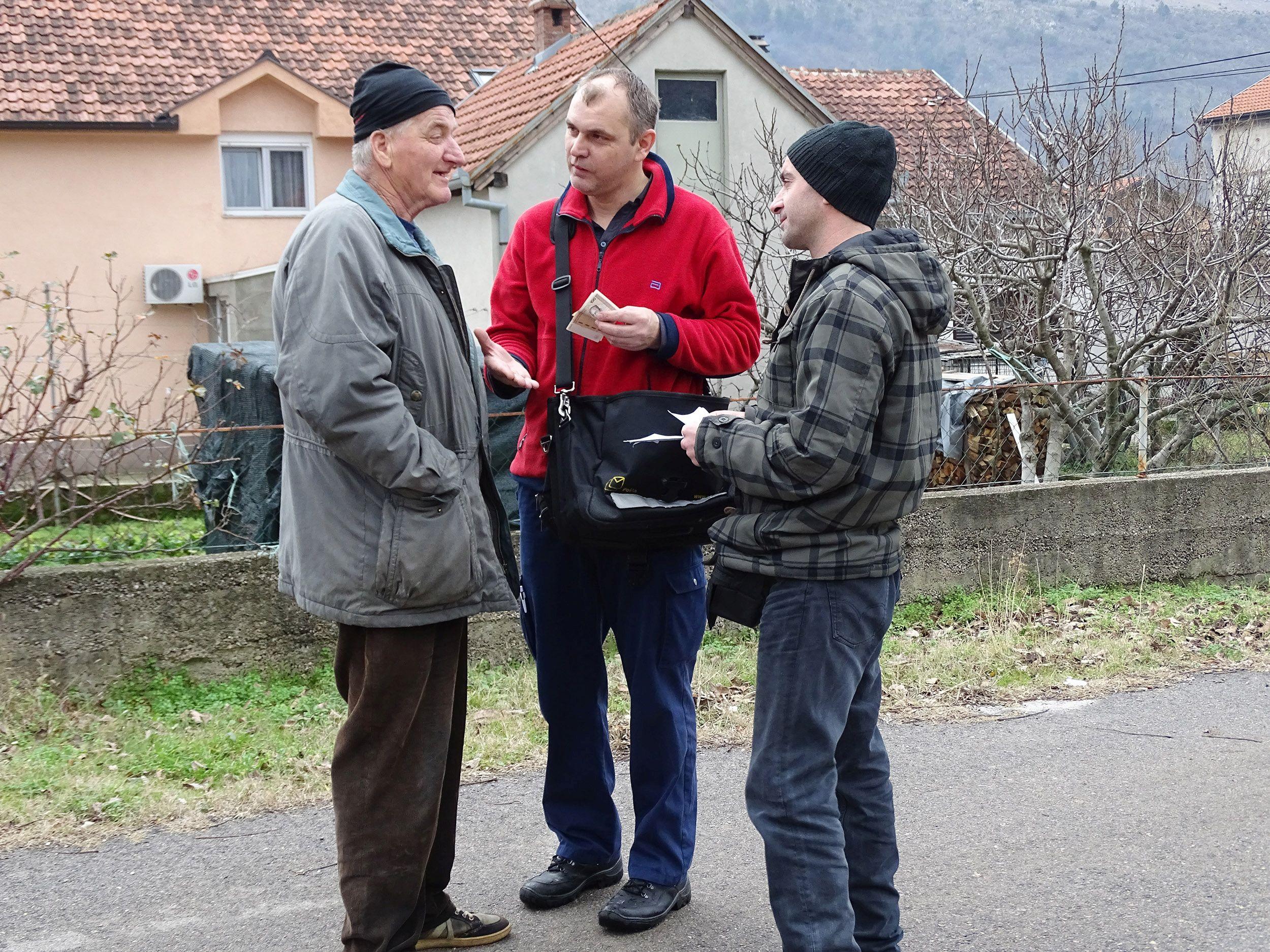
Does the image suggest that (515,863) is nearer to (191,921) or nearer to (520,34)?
(191,921)

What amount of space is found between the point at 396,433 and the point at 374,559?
12.6 inches

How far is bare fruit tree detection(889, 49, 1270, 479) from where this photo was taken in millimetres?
9242

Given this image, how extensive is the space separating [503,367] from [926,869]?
200 centimetres

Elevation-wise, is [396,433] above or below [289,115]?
below

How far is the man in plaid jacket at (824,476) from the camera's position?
2822 mm

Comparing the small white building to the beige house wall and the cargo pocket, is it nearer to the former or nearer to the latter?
the beige house wall

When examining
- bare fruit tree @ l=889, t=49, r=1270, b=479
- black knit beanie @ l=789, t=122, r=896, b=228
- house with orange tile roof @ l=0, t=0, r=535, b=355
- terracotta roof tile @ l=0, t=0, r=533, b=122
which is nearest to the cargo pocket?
black knit beanie @ l=789, t=122, r=896, b=228

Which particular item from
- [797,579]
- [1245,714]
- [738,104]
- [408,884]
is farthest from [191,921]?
[738,104]

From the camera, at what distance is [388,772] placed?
3215mm

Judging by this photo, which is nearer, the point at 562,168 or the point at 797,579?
the point at 797,579

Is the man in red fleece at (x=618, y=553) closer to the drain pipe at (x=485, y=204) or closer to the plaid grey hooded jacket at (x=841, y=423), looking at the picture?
the plaid grey hooded jacket at (x=841, y=423)

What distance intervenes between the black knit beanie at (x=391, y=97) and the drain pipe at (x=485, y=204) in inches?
537

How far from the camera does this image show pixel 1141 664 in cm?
614

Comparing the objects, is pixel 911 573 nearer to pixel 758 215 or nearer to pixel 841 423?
pixel 841 423
